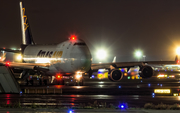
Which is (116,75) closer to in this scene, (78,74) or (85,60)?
(78,74)

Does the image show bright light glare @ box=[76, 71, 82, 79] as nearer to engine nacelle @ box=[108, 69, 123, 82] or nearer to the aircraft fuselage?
the aircraft fuselage

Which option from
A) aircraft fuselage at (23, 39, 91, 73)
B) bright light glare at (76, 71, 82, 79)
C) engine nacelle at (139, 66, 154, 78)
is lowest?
bright light glare at (76, 71, 82, 79)

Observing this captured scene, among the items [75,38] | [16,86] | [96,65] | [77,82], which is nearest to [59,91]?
[16,86]

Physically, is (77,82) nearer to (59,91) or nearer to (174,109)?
(59,91)

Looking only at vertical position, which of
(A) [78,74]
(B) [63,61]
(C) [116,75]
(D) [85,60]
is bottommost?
(A) [78,74]

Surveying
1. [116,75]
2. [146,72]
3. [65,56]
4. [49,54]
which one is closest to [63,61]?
[65,56]

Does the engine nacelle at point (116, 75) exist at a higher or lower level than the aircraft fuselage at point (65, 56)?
lower

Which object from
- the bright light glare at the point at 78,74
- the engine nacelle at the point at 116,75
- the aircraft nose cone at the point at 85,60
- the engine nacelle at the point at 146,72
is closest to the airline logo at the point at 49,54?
the bright light glare at the point at 78,74

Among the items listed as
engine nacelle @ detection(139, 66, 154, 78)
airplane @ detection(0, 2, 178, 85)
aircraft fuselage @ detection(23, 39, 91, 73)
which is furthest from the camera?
engine nacelle @ detection(139, 66, 154, 78)

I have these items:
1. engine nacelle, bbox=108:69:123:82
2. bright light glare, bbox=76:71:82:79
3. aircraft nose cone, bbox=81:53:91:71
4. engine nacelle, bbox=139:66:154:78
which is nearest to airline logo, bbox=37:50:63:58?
bright light glare, bbox=76:71:82:79

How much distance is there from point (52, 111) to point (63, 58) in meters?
28.0

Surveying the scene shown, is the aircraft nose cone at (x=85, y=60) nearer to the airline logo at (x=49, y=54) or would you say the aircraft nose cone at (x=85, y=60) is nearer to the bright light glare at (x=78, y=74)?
the bright light glare at (x=78, y=74)

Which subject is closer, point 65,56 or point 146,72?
point 65,56

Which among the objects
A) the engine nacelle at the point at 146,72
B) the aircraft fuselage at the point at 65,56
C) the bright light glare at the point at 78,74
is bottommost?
the bright light glare at the point at 78,74
